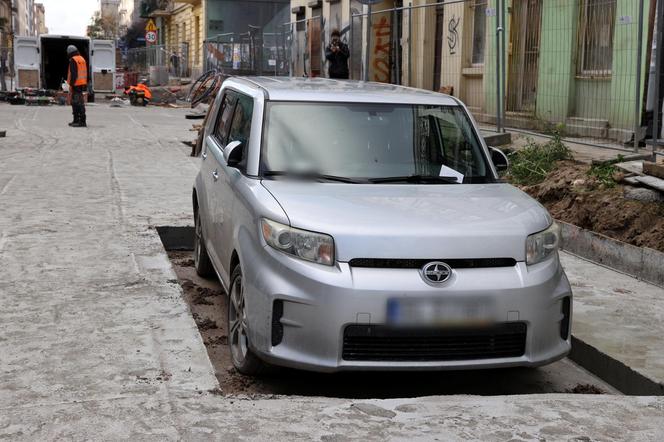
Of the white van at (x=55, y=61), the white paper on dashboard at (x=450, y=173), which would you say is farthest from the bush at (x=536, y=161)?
the white van at (x=55, y=61)

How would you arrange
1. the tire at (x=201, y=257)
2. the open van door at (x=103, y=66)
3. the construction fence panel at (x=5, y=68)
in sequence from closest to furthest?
the tire at (x=201, y=257)
the open van door at (x=103, y=66)
the construction fence panel at (x=5, y=68)

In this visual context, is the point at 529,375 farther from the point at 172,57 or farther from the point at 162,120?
the point at 172,57

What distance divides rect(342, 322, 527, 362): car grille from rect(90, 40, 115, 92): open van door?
112 ft

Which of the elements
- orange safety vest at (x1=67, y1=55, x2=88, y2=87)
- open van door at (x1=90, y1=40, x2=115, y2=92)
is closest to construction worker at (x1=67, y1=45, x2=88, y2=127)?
orange safety vest at (x1=67, y1=55, x2=88, y2=87)

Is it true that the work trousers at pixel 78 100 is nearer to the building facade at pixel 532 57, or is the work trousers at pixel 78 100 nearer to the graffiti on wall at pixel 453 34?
the building facade at pixel 532 57

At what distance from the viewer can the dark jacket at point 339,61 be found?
62.1 ft

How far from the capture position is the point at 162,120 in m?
26.3

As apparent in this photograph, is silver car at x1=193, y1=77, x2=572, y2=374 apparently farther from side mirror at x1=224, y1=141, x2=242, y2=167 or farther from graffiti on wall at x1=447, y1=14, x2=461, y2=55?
graffiti on wall at x1=447, y1=14, x2=461, y2=55

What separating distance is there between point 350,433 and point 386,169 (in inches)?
82.9

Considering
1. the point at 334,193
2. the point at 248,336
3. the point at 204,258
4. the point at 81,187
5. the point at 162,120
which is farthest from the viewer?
the point at 162,120

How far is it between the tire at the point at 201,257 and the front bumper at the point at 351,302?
247 cm

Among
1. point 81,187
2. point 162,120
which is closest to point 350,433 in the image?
point 81,187

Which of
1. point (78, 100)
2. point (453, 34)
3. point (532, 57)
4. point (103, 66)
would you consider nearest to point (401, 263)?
point (532, 57)

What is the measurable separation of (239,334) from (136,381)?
713mm
